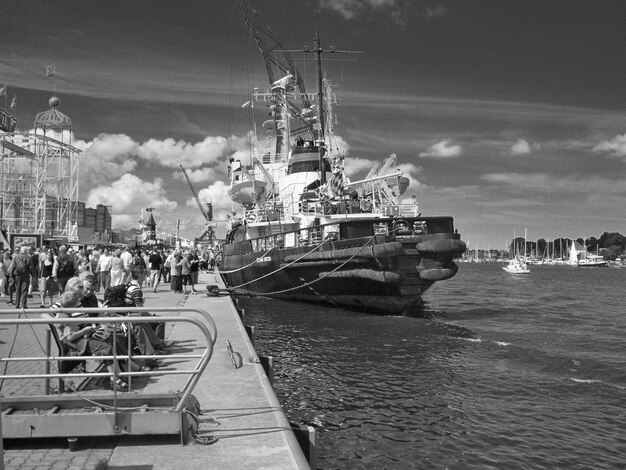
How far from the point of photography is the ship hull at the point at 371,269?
1748 centimetres

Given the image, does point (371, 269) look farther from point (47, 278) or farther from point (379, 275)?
point (47, 278)

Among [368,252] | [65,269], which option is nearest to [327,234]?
[368,252]

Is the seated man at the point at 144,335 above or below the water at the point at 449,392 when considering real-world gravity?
above

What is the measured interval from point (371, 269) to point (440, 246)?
8.45 ft

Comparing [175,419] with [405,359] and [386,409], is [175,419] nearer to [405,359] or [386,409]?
[386,409]

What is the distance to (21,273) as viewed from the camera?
13461mm

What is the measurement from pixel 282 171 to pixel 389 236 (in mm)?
16190

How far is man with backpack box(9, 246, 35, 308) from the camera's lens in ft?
44.0

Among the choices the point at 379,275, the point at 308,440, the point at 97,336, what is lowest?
the point at 308,440

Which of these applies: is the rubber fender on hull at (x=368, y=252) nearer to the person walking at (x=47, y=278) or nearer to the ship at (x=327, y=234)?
the ship at (x=327, y=234)

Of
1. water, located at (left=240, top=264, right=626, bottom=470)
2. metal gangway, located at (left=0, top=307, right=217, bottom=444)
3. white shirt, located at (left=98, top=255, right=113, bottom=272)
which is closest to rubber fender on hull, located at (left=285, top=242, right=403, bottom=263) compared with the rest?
water, located at (left=240, top=264, right=626, bottom=470)

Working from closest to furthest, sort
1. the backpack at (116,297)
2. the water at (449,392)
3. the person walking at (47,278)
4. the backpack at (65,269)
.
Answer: the water at (449,392)
the backpack at (116,297)
the person walking at (47,278)
the backpack at (65,269)

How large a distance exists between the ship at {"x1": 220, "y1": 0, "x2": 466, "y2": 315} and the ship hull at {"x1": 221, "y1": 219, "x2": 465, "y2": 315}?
36 millimetres

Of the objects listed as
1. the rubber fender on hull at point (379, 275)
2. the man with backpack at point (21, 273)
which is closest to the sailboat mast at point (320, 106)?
the rubber fender on hull at point (379, 275)
